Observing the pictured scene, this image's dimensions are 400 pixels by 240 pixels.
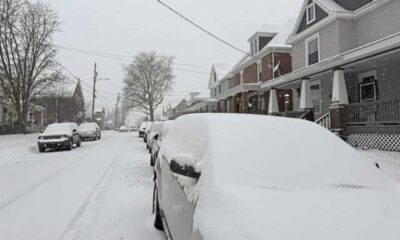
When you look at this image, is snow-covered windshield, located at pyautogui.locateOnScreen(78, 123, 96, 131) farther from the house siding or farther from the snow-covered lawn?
the snow-covered lawn

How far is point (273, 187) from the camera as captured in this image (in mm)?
3014

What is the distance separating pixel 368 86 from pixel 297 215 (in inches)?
686

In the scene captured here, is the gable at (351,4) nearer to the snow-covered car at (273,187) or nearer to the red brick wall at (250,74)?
the red brick wall at (250,74)

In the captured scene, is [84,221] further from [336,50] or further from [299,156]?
[336,50]

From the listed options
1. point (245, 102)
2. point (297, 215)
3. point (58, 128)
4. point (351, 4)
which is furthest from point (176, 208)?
point (245, 102)

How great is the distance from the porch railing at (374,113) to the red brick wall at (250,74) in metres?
17.4

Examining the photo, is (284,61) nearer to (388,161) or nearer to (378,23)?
(378,23)

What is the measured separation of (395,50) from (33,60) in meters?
33.6

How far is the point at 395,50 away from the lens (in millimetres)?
13477

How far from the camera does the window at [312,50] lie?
21.9 meters

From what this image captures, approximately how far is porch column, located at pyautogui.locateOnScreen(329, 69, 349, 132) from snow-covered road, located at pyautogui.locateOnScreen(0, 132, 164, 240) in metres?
7.80

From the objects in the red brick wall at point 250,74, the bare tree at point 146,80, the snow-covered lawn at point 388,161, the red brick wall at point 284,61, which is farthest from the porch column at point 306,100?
the bare tree at point 146,80

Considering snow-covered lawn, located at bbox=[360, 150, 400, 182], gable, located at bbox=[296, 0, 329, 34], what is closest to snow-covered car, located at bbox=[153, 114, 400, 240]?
snow-covered lawn, located at bbox=[360, 150, 400, 182]

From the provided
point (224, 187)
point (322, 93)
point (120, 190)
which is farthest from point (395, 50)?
point (224, 187)
